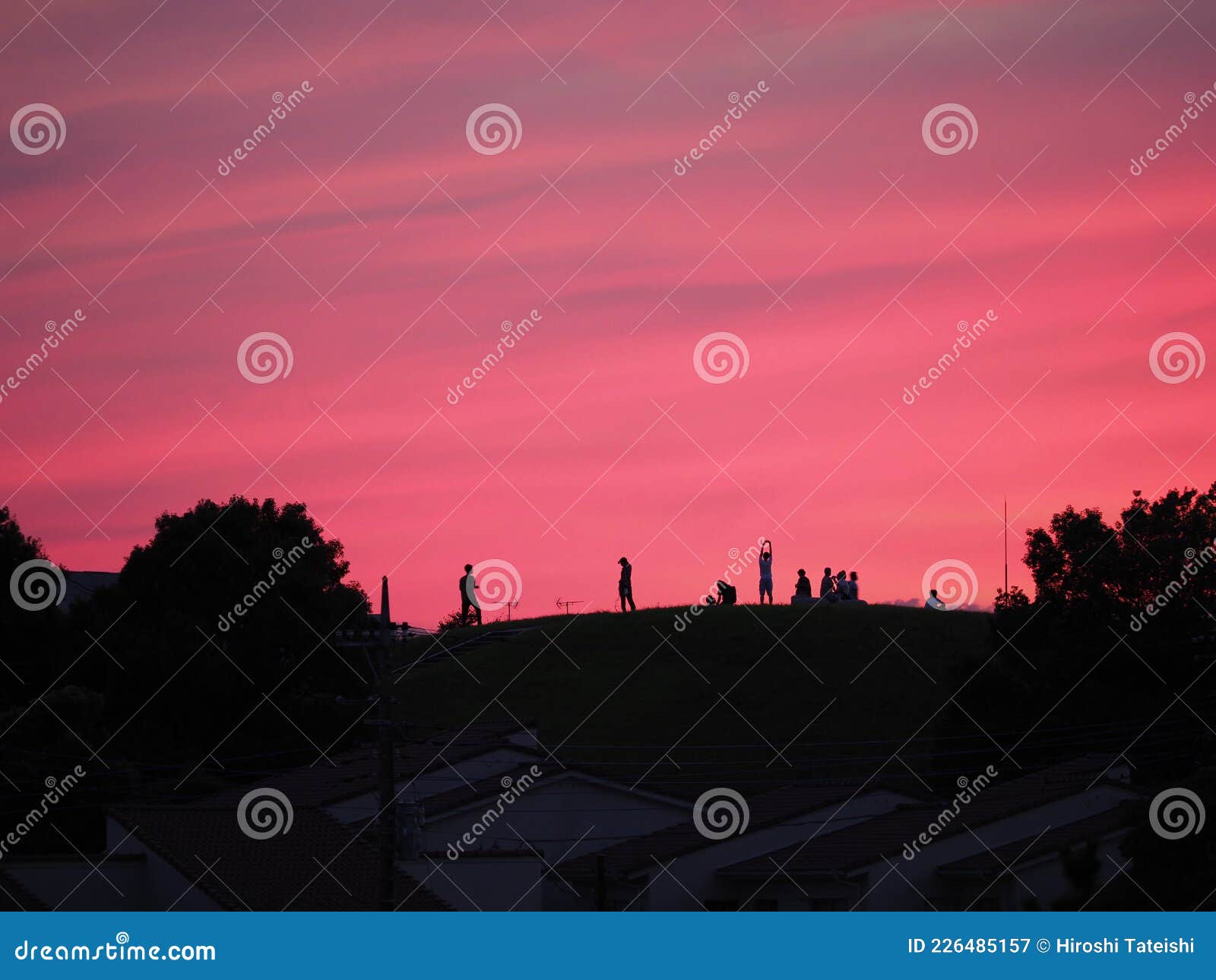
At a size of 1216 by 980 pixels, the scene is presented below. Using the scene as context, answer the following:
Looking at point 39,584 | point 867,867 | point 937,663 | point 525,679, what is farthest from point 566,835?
point 39,584

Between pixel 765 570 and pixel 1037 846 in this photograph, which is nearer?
pixel 1037 846

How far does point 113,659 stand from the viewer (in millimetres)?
75562

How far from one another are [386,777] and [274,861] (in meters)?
10.3

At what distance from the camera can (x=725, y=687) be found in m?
78.1

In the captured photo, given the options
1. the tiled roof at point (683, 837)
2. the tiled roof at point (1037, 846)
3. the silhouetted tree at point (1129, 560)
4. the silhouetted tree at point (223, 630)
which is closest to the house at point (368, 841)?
the tiled roof at point (683, 837)

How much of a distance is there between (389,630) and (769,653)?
51.6 metres

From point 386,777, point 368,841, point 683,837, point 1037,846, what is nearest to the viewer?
point 386,777

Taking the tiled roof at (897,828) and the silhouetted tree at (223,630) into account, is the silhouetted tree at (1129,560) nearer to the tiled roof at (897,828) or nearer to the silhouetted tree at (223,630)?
the tiled roof at (897,828)

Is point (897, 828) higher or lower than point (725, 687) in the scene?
lower

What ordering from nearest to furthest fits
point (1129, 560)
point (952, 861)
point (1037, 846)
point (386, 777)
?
point (386, 777)
point (1037, 846)
point (952, 861)
point (1129, 560)

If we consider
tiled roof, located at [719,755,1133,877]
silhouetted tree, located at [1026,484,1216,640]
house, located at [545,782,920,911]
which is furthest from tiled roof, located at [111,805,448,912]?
silhouetted tree, located at [1026,484,1216,640]

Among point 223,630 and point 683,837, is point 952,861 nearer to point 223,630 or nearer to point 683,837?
point 683,837

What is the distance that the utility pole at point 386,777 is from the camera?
104 ft

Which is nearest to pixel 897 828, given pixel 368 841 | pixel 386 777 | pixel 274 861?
pixel 368 841
